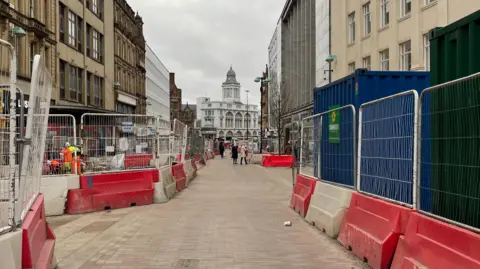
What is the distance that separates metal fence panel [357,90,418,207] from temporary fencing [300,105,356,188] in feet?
2.12

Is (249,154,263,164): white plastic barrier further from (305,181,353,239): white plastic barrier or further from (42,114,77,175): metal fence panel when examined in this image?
(305,181,353,239): white plastic barrier

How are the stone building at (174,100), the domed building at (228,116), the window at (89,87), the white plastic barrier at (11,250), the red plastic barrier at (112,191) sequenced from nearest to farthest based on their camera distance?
the white plastic barrier at (11,250), the red plastic barrier at (112,191), the window at (89,87), the stone building at (174,100), the domed building at (228,116)

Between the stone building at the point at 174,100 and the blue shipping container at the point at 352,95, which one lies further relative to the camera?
the stone building at the point at 174,100

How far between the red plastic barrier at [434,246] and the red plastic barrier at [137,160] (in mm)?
9029

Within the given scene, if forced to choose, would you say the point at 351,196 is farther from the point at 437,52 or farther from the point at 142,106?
the point at 142,106

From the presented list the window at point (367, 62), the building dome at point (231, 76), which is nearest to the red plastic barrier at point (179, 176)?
the window at point (367, 62)

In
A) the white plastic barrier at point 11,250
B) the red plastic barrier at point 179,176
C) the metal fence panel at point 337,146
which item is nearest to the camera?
the white plastic barrier at point 11,250

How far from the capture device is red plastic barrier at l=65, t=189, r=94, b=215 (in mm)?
11781

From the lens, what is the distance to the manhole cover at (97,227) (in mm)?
9633

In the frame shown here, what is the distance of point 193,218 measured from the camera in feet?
36.9

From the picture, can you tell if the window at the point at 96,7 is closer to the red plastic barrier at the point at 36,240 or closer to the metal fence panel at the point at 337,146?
the metal fence panel at the point at 337,146

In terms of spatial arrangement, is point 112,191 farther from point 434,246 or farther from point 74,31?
point 74,31

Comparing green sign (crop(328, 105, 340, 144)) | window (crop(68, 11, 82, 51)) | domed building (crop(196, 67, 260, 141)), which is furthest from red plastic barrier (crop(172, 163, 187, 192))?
domed building (crop(196, 67, 260, 141))

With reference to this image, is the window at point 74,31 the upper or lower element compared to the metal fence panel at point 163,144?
upper
